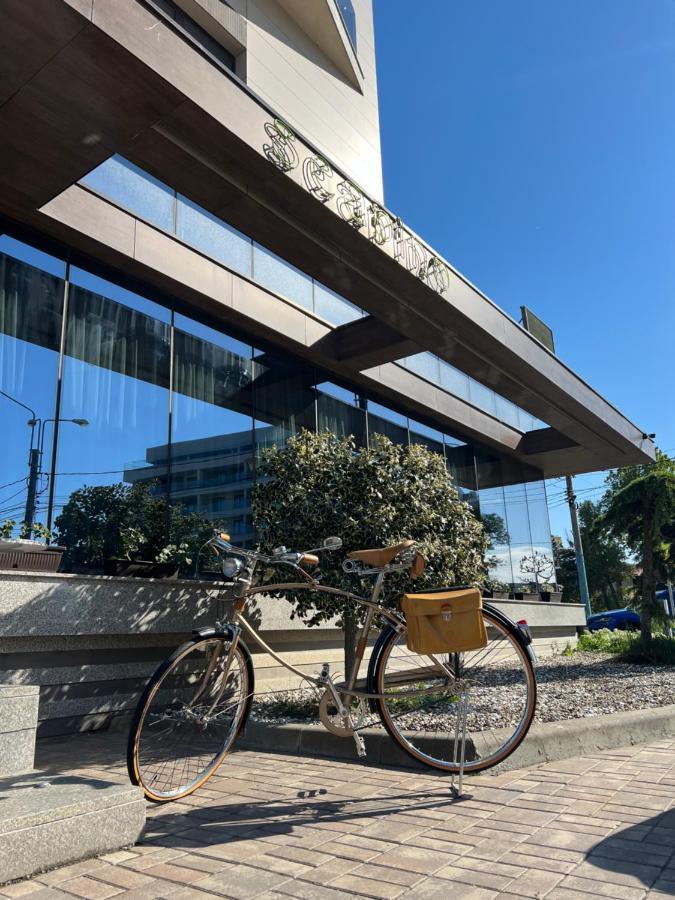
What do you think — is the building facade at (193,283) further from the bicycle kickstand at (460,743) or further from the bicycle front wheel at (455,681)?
the bicycle kickstand at (460,743)

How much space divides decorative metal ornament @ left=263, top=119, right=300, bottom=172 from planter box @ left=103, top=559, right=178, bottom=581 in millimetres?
4185

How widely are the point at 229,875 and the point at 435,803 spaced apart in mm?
1304

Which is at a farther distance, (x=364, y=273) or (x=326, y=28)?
(x=326, y=28)

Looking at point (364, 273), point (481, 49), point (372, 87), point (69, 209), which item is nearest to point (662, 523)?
point (364, 273)

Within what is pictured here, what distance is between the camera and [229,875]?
242 cm

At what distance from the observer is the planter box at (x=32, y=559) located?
5.46 meters

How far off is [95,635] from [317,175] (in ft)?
16.2

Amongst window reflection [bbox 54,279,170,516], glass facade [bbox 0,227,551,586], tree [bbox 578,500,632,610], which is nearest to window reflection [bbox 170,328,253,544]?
glass facade [bbox 0,227,551,586]

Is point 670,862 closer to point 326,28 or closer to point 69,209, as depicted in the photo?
point 69,209

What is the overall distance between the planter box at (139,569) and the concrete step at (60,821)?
3.79 m

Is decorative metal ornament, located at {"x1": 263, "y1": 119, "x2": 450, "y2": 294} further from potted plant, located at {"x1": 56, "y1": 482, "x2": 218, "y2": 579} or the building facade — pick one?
potted plant, located at {"x1": 56, "y1": 482, "x2": 218, "y2": 579}

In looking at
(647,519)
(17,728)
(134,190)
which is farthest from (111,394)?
(647,519)

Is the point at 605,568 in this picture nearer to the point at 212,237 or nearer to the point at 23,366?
the point at 212,237

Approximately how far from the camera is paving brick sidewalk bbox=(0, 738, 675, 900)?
2.28m
